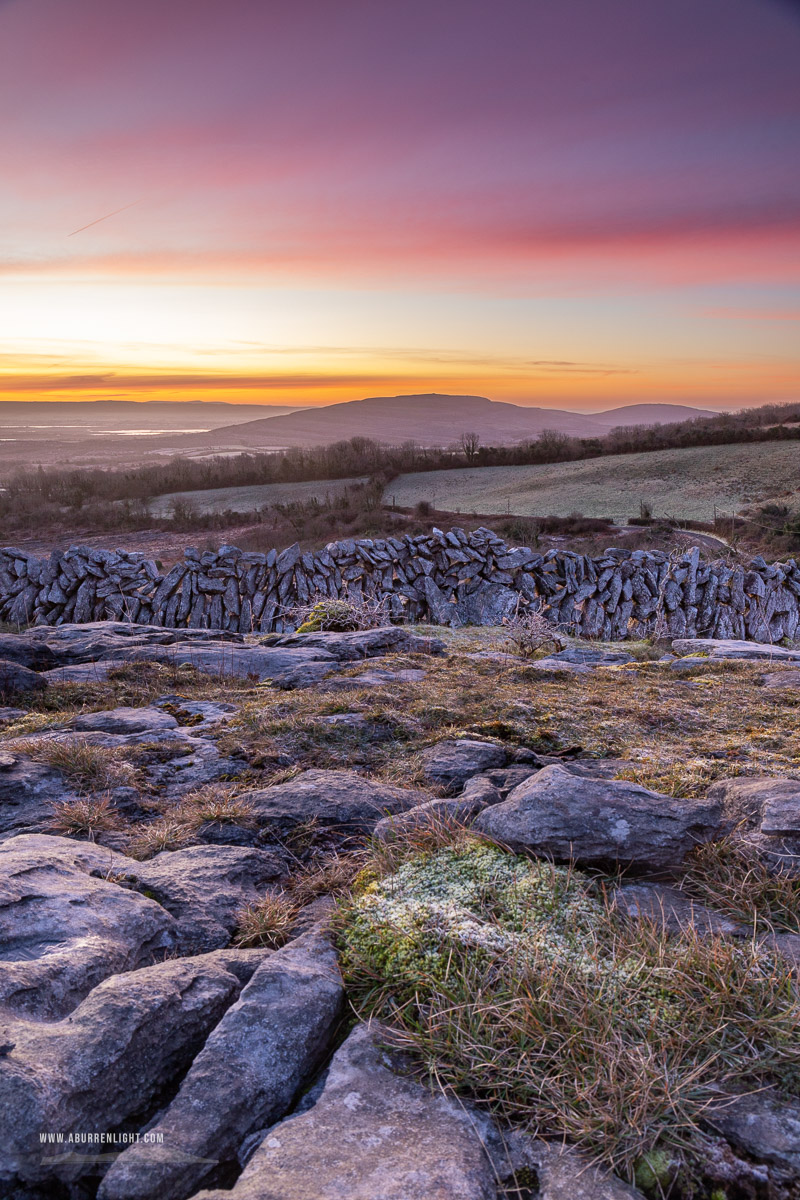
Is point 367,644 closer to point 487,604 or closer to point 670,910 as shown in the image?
point 487,604

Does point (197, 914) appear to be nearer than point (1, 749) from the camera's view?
Yes

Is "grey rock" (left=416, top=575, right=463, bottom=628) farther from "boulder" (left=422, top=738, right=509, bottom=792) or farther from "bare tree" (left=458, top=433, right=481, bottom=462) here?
"bare tree" (left=458, top=433, right=481, bottom=462)

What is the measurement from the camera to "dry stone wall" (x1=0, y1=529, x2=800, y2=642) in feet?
40.1

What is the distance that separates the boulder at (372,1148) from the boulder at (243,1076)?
11 centimetres

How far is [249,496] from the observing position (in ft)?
120

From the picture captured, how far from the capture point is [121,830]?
358cm

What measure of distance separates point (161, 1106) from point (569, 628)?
10866 mm

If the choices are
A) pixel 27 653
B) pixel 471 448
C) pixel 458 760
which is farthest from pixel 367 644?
pixel 471 448

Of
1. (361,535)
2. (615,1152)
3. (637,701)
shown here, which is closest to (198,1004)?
(615,1152)

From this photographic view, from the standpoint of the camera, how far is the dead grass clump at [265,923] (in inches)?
107

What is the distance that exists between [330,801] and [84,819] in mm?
1246

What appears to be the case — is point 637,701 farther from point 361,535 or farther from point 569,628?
point 361,535

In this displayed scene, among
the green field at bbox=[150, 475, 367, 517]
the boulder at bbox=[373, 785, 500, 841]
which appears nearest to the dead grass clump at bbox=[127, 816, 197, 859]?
the boulder at bbox=[373, 785, 500, 841]

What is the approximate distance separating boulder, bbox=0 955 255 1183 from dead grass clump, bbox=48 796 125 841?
1.41 metres
